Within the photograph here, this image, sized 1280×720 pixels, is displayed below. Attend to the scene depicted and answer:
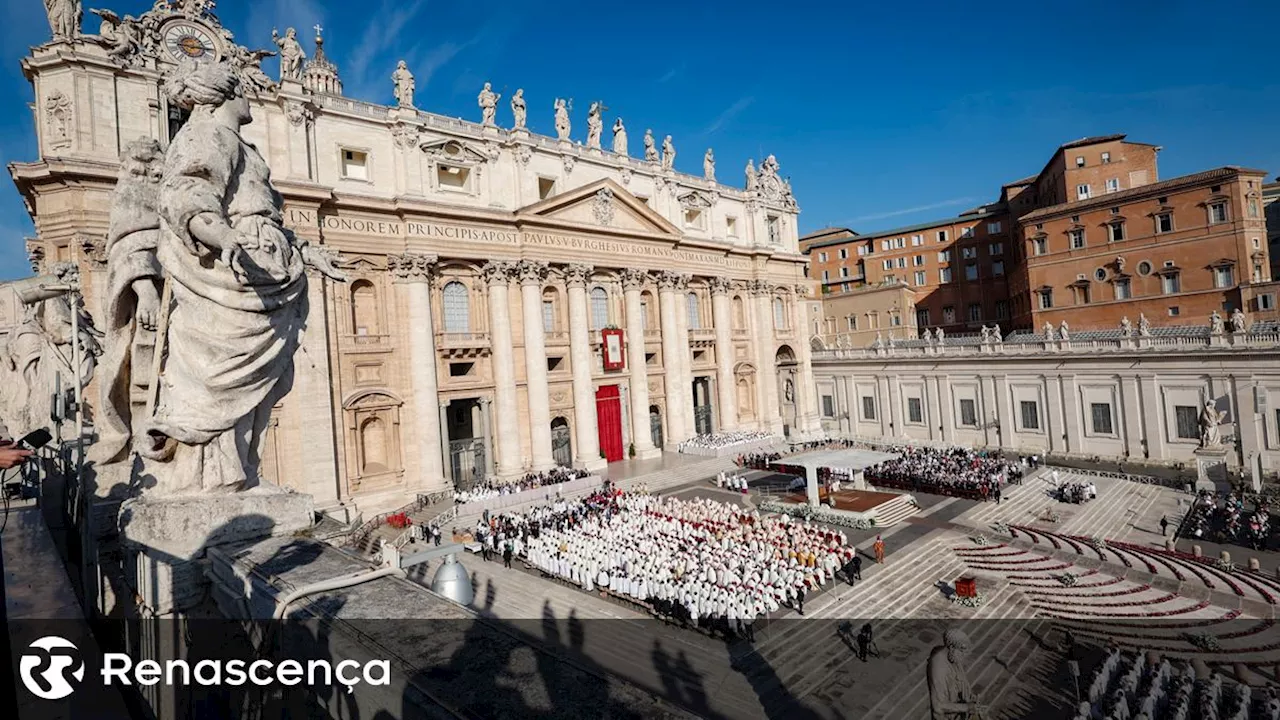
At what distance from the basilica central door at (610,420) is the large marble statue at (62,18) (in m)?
26.3

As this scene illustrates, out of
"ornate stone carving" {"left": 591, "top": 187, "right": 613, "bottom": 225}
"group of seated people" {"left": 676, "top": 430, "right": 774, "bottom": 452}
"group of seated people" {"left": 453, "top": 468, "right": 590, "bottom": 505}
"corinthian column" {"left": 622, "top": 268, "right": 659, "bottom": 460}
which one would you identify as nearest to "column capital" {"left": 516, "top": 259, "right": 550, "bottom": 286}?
"ornate stone carving" {"left": 591, "top": 187, "right": 613, "bottom": 225}

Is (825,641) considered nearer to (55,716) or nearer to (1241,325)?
(55,716)

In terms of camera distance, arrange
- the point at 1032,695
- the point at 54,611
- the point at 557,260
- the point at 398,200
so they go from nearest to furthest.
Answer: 1. the point at 54,611
2. the point at 1032,695
3. the point at 398,200
4. the point at 557,260

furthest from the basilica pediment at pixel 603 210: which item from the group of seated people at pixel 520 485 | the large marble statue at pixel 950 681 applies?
the large marble statue at pixel 950 681

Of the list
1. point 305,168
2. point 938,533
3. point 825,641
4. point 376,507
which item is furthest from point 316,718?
point 305,168

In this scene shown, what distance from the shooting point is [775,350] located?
47.0m

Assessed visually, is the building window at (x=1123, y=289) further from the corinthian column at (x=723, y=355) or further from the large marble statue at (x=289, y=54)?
the large marble statue at (x=289, y=54)

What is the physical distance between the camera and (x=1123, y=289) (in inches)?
1750

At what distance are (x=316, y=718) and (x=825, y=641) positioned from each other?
44.9ft

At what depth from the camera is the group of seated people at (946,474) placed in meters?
26.9

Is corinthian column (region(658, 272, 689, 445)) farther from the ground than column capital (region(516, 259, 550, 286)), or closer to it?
closer to it

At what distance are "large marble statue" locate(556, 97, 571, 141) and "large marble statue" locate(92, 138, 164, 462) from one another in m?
31.1

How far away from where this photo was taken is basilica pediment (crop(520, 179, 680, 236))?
34.1 m

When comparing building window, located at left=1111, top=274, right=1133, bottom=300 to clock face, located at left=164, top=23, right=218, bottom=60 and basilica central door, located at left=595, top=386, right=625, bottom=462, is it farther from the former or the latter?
clock face, located at left=164, top=23, right=218, bottom=60
